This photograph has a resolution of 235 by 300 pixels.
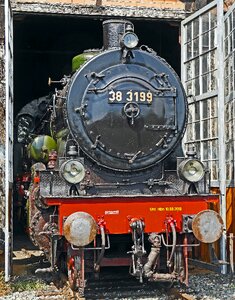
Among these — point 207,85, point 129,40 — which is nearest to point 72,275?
point 129,40

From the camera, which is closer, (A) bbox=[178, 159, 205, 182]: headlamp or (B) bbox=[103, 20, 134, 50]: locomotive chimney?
(A) bbox=[178, 159, 205, 182]: headlamp

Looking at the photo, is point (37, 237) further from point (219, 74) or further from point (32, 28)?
point (32, 28)

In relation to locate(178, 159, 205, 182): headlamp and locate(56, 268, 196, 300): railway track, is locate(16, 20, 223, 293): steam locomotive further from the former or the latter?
locate(56, 268, 196, 300): railway track

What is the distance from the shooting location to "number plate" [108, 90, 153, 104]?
6.39m

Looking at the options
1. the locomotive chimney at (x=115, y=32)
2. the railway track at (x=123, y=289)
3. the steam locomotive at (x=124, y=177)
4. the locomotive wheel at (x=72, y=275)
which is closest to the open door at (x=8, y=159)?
the steam locomotive at (x=124, y=177)

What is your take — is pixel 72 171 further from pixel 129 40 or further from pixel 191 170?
pixel 129 40


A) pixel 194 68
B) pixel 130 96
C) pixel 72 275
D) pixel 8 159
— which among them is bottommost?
pixel 72 275

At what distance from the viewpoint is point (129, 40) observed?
6398 millimetres

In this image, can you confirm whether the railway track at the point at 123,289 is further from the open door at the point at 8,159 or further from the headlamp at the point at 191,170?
the headlamp at the point at 191,170

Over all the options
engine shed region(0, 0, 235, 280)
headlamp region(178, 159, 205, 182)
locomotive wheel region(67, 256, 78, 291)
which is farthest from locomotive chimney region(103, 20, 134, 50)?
locomotive wheel region(67, 256, 78, 291)

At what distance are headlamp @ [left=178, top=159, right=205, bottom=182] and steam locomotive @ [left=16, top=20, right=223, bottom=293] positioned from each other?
0.01 meters

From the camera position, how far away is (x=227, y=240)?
8.22 meters

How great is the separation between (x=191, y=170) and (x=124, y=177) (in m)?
0.77

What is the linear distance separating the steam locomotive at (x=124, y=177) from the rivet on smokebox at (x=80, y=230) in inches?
0.9
